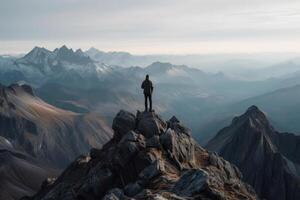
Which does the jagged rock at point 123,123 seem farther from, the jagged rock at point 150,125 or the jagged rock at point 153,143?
the jagged rock at point 153,143

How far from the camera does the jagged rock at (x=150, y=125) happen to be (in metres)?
99.6

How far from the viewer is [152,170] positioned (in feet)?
261

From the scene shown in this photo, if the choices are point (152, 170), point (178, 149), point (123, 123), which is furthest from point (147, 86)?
point (152, 170)

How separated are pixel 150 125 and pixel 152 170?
21.4 m

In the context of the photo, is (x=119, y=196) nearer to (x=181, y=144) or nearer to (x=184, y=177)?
(x=184, y=177)

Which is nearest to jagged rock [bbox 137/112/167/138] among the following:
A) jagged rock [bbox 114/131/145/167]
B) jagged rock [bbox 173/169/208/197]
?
jagged rock [bbox 114/131/145/167]

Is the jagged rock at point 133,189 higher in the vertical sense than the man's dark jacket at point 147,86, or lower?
lower

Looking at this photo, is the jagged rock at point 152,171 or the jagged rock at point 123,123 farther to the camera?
the jagged rock at point 123,123

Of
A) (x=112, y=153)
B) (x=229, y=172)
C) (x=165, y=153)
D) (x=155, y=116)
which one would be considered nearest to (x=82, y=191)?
(x=112, y=153)

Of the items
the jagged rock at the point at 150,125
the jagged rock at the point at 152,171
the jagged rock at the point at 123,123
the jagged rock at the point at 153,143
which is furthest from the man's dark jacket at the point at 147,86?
the jagged rock at the point at 152,171

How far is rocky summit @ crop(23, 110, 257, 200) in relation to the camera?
6800 centimetres

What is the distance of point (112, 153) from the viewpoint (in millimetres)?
95750

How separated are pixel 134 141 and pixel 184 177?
23601 millimetres

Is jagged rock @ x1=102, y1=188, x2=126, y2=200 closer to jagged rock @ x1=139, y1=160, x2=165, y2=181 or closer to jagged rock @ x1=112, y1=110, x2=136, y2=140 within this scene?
jagged rock @ x1=139, y1=160, x2=165, y2=181
